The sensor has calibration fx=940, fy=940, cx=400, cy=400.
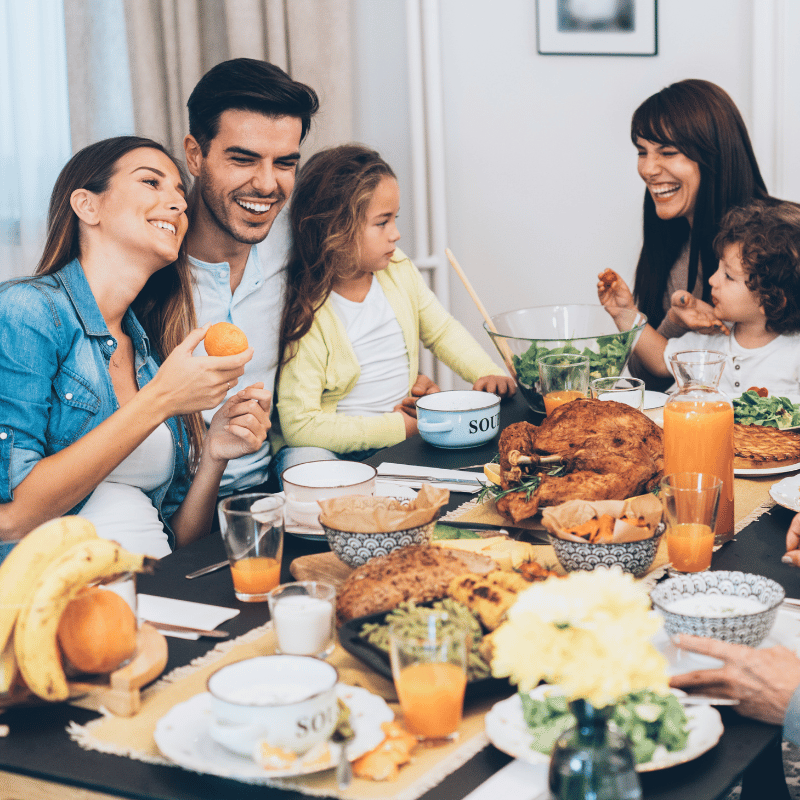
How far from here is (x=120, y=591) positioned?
0.96m

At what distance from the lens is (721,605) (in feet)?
3.31

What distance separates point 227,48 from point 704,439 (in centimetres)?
234

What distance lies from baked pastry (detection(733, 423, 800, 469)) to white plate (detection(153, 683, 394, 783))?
93 centimetres

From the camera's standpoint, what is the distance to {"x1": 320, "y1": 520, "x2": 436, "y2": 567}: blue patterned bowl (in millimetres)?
1172

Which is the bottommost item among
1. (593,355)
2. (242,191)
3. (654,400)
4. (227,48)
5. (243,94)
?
(654,400)

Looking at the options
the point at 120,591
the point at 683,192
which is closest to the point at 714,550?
the point at 120,591

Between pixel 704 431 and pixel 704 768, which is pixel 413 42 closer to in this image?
pixel 704 431

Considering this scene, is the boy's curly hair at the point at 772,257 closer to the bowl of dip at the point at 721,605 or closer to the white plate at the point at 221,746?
the bowl of dip at the point at 721,605

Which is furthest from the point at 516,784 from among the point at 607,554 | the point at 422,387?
the point at 422,387

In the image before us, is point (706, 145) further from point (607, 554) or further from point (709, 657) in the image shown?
point (709, 657)

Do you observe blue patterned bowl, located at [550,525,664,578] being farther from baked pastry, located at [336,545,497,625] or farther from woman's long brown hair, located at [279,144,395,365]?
woman's long brown hair, located at [279,144,395,365]

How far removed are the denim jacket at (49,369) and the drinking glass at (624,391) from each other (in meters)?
0.86

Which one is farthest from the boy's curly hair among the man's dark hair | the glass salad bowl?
the man's dark hair

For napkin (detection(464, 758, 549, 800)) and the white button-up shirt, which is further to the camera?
the white button-up shirt
